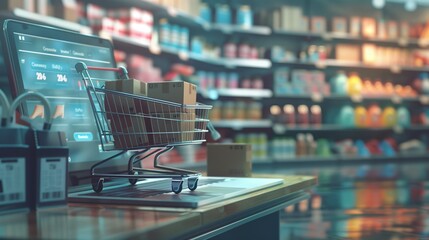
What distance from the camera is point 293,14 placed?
8.84 meters

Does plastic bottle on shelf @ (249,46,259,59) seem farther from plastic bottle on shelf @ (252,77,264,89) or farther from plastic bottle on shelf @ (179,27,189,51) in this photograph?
plastic bottle on shelf @ (179,27,189,51)

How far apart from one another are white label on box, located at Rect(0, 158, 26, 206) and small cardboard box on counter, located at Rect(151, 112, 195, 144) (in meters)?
0.45

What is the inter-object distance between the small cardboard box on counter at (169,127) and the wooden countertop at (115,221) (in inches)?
10.7

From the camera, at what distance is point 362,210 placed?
4.11 m

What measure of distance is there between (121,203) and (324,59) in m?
8.15

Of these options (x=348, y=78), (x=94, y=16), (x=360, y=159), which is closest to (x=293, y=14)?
(x=348, y=78)

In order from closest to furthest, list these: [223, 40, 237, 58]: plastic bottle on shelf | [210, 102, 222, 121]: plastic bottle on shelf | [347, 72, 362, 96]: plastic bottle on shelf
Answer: [210, 102, 222, 121]: plastic bottle on shelf < [223, 40, 237, 58]: plastic bottle on shelf < [347, 72, 362, 96]: plastic bottle on shelf

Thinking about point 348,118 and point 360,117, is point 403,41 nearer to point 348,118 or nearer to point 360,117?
point 360,117

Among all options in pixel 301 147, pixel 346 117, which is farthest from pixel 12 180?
pixel 346 117

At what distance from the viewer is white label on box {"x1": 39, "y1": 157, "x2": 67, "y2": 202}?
1.13 m

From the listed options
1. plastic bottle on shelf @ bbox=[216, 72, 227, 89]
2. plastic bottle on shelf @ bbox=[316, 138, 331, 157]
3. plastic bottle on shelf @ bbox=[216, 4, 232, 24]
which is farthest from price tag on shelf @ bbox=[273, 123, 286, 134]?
plastic bottle on shelf @ bbox=[216, 4, 232, 24]

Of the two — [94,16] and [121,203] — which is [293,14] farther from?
[121,203]

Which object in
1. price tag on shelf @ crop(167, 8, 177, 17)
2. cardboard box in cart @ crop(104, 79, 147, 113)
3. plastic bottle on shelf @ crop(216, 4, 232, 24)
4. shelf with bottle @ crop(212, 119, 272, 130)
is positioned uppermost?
plastic bottle on shelf @ crop(216, 4, 232, 24)

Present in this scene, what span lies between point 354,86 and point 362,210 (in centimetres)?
542
